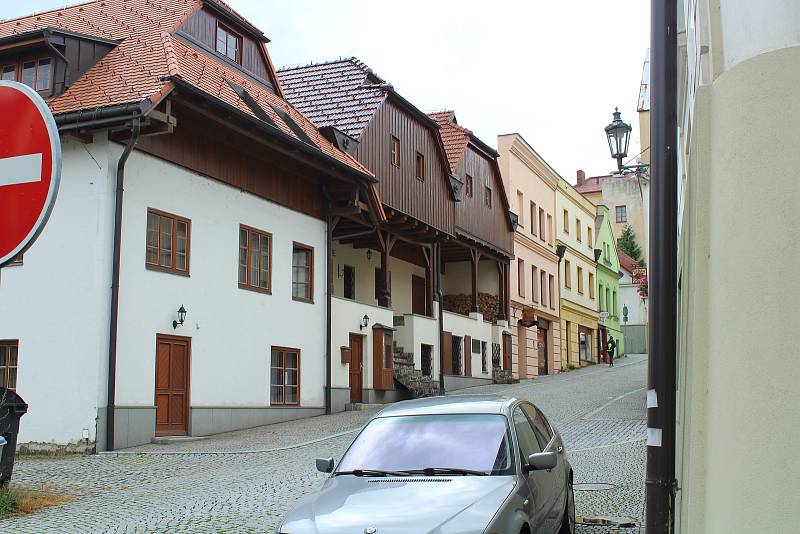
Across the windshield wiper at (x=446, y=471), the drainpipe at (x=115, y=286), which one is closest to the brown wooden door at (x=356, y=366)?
the drainpipe at (x=115, y=286)

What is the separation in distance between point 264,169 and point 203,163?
7.86 feet

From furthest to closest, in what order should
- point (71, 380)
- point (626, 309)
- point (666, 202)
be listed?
1. point (626, 309)
2. point (71, 380)
3. point (666, 202)

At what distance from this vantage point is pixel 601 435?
692 inches

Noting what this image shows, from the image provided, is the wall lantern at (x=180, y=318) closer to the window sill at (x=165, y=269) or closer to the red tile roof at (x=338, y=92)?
the window sill at (x=165, y=269)

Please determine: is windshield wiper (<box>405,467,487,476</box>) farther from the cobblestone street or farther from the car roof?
the cobblestone street

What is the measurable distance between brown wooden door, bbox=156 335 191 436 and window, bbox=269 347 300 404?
10.5 ft

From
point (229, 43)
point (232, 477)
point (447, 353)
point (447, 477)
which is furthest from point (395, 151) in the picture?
point (447, 477)

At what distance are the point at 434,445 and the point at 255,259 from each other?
14.7m

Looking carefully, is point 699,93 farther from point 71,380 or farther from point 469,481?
point 71,380

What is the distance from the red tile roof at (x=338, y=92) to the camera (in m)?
26.8

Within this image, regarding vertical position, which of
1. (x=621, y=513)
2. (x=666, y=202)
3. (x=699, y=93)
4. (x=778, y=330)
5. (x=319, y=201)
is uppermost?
(x=319, y=201)

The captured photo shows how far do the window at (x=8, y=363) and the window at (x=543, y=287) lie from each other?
2974 cm

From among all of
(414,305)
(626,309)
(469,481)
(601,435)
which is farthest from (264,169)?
(626,309)

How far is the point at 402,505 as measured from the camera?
20.3 feet
